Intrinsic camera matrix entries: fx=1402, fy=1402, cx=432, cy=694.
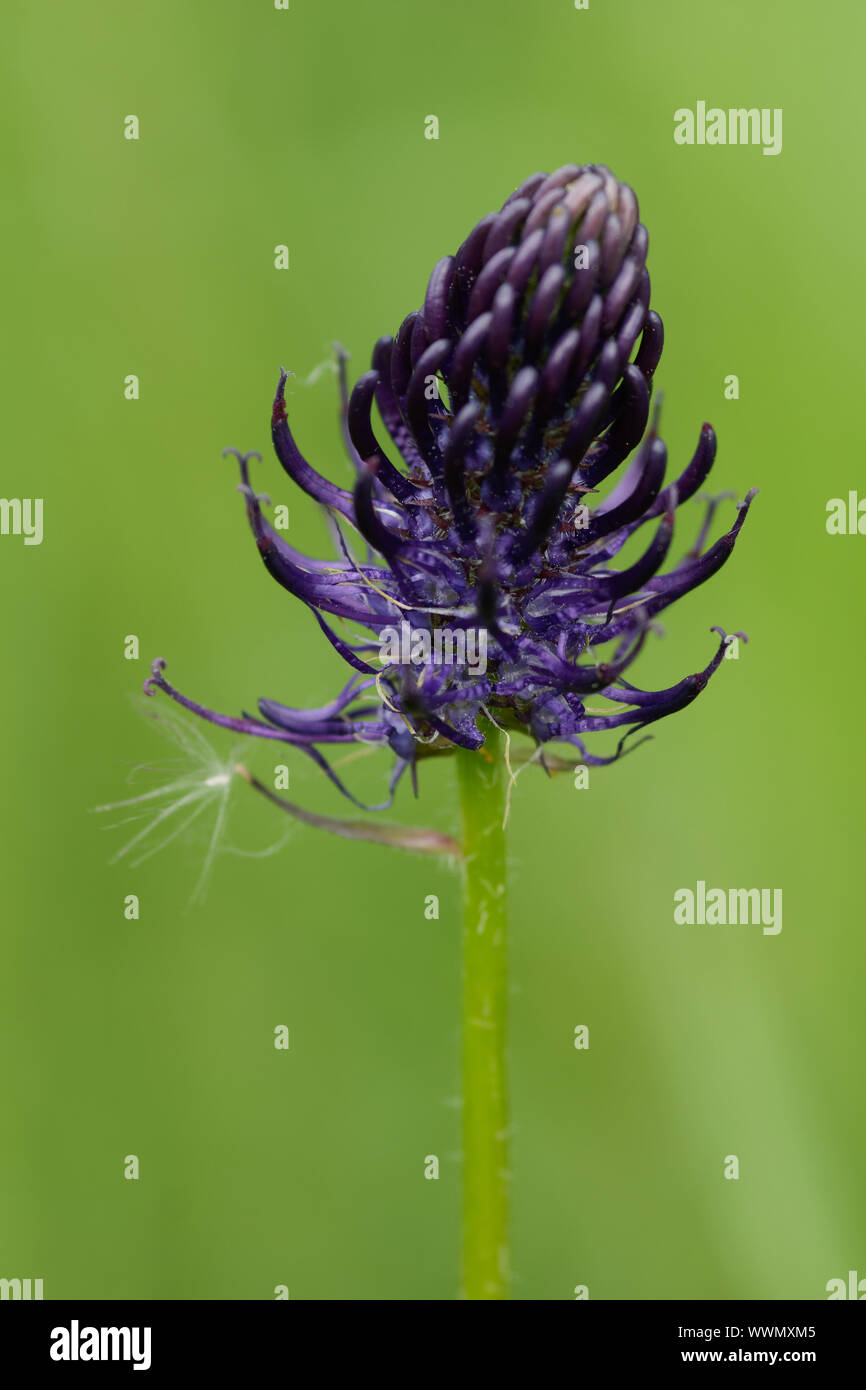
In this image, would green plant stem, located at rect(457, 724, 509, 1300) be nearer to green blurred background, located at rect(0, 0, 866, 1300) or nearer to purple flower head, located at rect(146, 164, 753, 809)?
purple flower head, located at rect(146, 164, 753, 809)

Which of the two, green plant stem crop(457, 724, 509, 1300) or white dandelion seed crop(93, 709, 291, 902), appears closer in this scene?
green plant stem crop(457, 724, 509, 1300)

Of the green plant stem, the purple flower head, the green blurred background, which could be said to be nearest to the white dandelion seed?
the purple flower head

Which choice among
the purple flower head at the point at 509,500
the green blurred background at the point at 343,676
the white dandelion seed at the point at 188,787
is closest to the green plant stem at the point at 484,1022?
the purple flower head at the point at 509,500

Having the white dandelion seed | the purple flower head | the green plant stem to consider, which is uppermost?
the purple flower head

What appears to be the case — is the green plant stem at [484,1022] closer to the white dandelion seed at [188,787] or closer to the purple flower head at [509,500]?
the purple flower head at [509,500]

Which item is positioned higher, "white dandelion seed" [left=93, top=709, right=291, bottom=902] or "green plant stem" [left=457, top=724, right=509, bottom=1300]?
"white dandelion seed" [left=93, top=709, right=291, bottom=902]

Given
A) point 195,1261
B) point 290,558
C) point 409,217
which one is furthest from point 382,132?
point 195,1261

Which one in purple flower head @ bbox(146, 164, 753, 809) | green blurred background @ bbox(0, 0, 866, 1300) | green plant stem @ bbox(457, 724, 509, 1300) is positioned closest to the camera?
purple flower head @ bbox(146, 164, 753, 809)

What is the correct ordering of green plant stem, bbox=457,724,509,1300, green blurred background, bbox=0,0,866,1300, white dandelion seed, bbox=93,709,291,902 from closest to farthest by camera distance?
green plant stem, bbox=457,724,509,1300, white dandelion seed, bbox=93,709,291,902, green blurred background, bbox=0,0,866,1300
